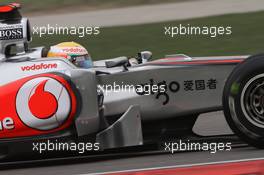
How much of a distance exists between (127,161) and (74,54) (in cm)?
148

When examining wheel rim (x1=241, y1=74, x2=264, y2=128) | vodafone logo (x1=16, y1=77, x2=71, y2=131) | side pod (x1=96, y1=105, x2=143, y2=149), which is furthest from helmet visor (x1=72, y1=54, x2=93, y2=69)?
wheel rim (x1=241, y1=74, x2=264, y2=128)

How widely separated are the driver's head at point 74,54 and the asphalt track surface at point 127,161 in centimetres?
102

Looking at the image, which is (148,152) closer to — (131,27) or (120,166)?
(120,166)

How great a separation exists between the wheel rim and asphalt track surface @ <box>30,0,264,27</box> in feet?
34.7

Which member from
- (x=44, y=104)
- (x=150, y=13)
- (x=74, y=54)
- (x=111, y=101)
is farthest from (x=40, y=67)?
(x=150, y=13)

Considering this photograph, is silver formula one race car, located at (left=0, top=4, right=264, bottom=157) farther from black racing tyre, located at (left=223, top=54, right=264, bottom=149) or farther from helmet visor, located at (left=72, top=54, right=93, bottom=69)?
helmet visor, located at (left=72, top=54, right=93, bottom=69)

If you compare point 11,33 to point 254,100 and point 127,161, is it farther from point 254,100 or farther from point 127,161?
point 254,100

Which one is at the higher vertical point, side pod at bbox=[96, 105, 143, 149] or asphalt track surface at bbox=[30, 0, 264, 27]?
side pod at bbox=[96, 105, 143, 149]

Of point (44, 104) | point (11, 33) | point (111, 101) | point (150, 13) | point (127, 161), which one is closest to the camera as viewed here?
point (127, 161)

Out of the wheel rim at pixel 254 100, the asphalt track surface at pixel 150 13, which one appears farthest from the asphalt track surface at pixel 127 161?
the asphalt track surface at pixel 150 13

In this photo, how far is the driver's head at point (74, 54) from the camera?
7.40 m

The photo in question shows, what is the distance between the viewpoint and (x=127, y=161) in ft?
21.4

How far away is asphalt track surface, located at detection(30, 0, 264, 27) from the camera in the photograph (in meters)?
17.1

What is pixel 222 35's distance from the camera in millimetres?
15070
